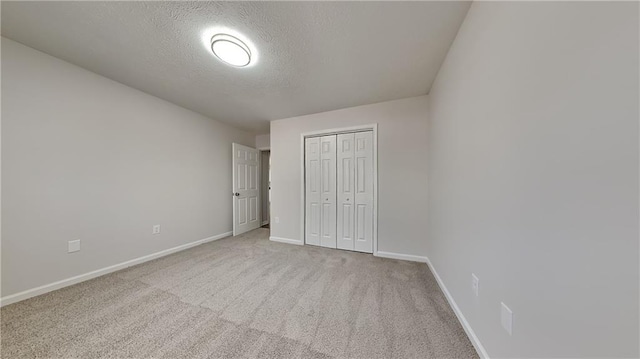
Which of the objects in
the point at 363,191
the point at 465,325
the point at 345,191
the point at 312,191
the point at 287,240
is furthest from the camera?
the point at 287,240

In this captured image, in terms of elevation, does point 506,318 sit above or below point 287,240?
above

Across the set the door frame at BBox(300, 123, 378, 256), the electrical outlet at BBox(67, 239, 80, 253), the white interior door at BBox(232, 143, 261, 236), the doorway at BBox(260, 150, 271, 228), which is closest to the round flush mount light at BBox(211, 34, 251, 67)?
the door frame at BBox(300, 123, 378, 256)

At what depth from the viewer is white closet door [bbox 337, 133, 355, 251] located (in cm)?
296

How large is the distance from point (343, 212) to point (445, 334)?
1849mm

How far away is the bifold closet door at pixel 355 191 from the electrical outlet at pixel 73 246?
3.05 m

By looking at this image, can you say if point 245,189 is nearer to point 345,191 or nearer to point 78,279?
point 345,191

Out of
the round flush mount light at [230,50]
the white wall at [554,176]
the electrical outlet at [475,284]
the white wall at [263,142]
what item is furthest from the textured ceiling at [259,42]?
the white wall at [263,142]

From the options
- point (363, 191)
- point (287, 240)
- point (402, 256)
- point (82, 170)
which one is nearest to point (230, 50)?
point (82, 170)

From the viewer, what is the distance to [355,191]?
9.66ft

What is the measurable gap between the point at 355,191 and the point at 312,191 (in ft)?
2.42

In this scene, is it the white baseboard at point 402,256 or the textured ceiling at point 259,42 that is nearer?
the textured ceiling at point 259,42

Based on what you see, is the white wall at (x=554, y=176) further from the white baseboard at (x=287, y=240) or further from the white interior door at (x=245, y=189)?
the white interior door at (x=245, y=189)

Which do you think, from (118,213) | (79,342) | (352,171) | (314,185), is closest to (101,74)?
(118,213)

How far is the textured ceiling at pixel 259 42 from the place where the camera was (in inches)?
52.6
